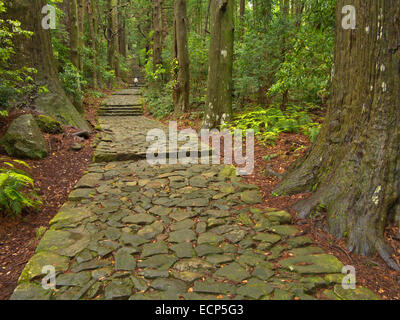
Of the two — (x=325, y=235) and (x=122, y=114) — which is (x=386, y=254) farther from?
(x=122, y=114)

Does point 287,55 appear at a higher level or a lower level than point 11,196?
higher

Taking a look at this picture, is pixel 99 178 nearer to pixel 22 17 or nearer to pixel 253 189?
pixel 253 189

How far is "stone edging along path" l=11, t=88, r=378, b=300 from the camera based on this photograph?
8.18 feet

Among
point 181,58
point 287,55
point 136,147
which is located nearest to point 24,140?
point 136,147

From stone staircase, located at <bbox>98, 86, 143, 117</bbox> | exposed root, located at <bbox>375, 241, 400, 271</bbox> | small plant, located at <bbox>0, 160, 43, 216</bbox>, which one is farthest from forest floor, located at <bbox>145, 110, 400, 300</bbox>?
stone staircase, located at <bbox>98, 86, 143, 117</bbox>

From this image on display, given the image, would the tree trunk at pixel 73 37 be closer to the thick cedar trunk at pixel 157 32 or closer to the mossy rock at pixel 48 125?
the thick cedar trunk at pixel 157 32

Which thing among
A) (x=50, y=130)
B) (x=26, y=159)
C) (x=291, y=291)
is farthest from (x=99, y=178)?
(x=291, y=291)

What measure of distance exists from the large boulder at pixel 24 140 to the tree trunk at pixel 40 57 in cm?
154

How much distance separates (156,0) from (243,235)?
50.8 feet

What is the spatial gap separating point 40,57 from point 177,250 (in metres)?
7.08

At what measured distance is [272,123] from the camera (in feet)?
25.9

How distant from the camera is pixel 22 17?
6.88m

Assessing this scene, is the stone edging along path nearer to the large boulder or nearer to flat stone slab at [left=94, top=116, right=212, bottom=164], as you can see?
flat stone slab at [left=94, top=116, right=212, bottom=164]

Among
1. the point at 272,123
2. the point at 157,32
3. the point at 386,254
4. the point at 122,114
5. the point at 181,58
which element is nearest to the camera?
the point at 386,254
